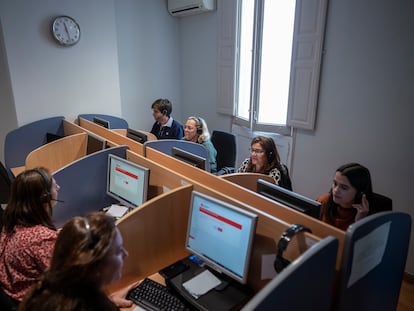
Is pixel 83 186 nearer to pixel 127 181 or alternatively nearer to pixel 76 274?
pixel 127 181

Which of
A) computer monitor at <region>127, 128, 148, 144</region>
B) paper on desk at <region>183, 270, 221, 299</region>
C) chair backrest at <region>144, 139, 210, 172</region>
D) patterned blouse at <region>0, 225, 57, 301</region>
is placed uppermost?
computer monitor at <region>127, 128, 148, 144</region>

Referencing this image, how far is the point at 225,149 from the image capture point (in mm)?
3332

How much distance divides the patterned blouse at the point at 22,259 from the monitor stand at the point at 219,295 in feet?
1.91

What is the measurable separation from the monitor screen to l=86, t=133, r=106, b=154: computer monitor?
4.14ft

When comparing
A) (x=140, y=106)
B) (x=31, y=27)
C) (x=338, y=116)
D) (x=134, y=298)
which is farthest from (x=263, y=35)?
(x=134, y=298)

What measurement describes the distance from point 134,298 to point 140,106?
3.35 m

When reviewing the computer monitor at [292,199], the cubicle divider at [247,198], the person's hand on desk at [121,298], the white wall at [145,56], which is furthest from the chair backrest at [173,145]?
the white wall at [145,56]

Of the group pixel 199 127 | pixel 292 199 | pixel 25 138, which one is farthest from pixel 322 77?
pixel 25 138

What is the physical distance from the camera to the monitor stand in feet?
4.29

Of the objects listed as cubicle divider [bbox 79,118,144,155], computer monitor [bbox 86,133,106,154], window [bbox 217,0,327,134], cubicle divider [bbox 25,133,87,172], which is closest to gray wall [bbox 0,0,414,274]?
window [bbox 217,0,327,134]

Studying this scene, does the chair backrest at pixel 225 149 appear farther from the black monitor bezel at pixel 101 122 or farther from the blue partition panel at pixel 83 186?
the blue partition panel at pixel 83 186

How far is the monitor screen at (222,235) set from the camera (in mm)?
1269

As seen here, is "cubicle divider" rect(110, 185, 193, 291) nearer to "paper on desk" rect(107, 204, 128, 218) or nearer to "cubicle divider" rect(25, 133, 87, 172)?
"paper on desk" rect(107, 204, 128, 218)

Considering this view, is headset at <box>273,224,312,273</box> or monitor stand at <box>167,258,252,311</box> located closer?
headset at <box>273,224,312,273</box>
